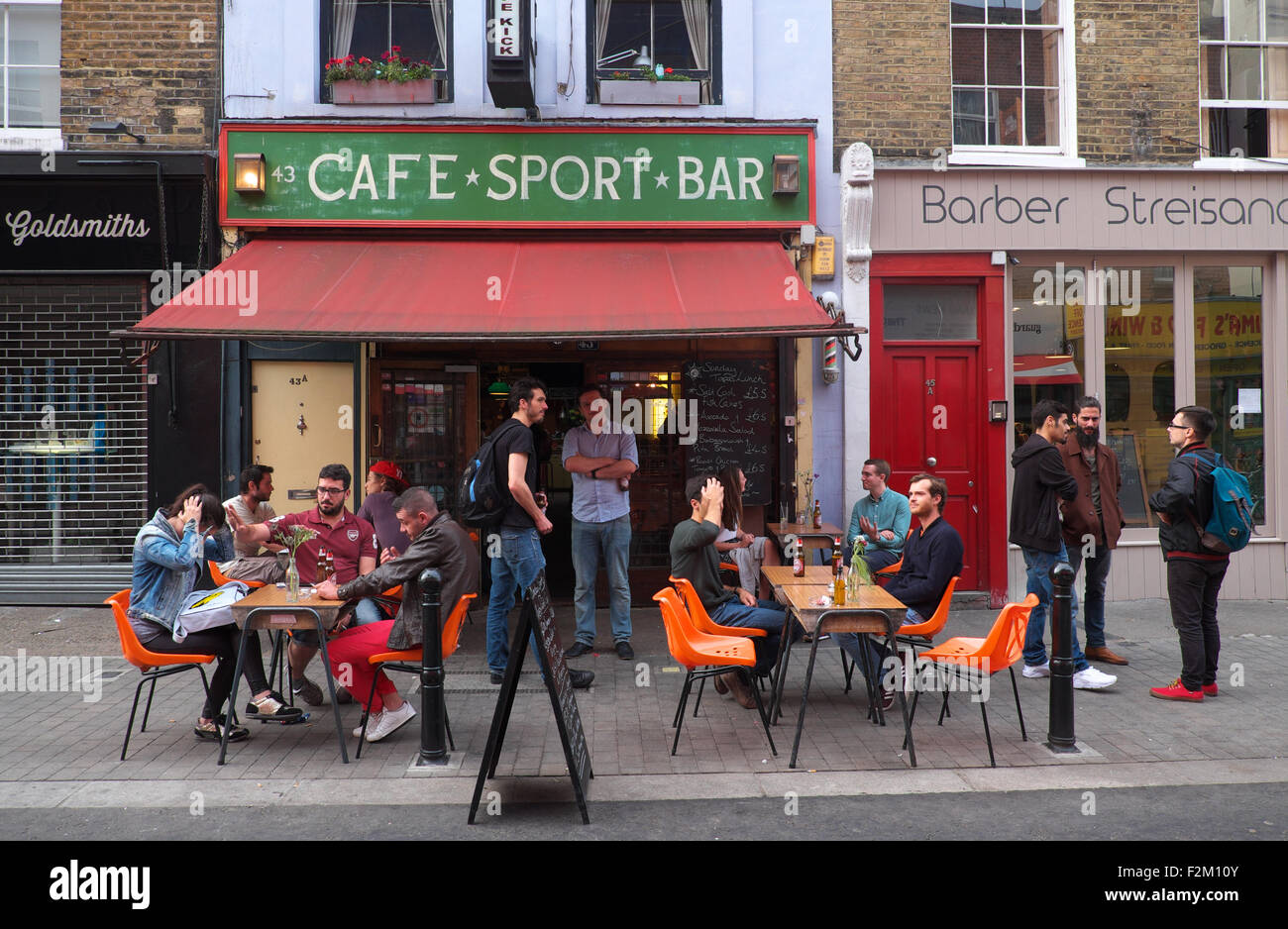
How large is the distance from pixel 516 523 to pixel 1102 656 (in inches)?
185

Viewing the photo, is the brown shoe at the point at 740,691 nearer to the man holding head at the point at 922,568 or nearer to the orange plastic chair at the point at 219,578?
the man holding head at the point at 922,568

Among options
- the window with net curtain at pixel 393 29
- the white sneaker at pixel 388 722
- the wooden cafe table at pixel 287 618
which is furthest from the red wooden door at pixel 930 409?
the wooden cafe table at pixel 287 618

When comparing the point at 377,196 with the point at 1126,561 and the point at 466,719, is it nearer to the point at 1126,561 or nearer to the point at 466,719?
the point at 466,719

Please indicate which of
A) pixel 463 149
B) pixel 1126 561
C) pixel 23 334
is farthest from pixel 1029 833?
pixel 23 334

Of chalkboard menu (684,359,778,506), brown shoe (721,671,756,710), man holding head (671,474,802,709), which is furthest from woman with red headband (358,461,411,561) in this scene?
chalkboard menu (684,359,778,506)

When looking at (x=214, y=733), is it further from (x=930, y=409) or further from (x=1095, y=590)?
(x=930, y=409)

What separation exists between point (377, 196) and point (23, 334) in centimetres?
375

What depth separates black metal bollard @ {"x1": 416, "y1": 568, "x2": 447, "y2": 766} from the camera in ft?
18.2

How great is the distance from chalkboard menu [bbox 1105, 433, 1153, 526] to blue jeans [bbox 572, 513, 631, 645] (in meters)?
5.44

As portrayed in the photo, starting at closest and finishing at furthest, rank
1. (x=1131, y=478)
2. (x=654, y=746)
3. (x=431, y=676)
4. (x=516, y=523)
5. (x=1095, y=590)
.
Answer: (x=431, y=676)
(x=654, y=746)
(x=516, y=523)
(x=1095, y=590)
(x=1131, y=478)

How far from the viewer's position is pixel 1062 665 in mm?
5762

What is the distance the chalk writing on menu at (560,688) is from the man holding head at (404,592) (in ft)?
3.01

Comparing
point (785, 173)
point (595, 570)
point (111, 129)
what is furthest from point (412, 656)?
point (111, 129)

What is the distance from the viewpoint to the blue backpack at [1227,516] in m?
6.64
